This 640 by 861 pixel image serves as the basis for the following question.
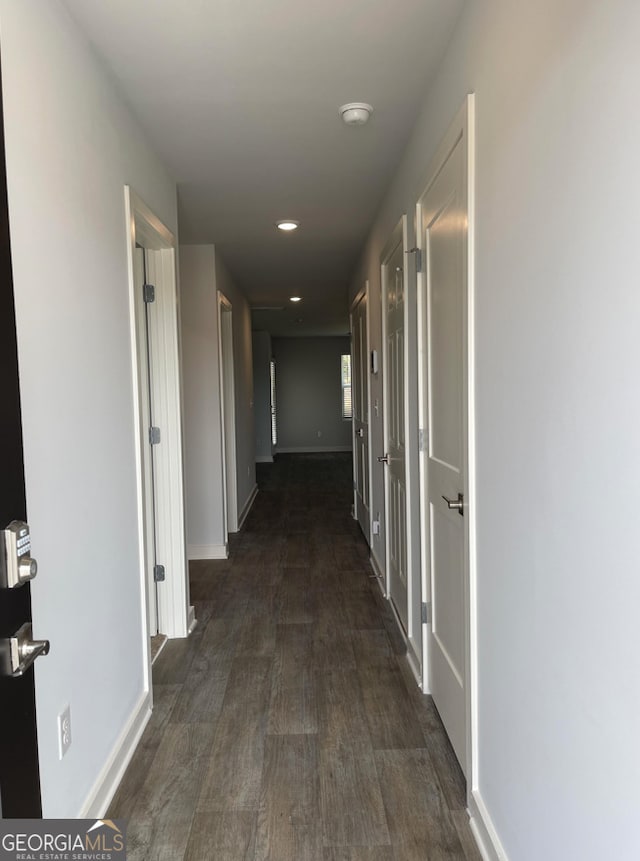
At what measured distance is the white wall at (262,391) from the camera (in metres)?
10.6

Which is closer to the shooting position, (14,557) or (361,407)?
(14,557)

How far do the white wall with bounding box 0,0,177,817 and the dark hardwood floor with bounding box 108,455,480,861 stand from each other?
0.29 meters

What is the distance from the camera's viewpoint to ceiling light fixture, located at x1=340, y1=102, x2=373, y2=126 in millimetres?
2283

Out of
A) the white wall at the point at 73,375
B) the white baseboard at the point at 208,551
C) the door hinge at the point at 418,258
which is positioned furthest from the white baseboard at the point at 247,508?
Answer: the door hinge at the point at 418,258

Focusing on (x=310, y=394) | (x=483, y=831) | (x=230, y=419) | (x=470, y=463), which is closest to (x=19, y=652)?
(x=470, y=463)

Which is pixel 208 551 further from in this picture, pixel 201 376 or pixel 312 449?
pixel 312 449

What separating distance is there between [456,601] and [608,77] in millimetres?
1620

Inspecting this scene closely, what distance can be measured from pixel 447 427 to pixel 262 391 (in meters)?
8.77

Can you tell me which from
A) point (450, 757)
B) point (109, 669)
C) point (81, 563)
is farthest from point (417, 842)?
point (81, 563)

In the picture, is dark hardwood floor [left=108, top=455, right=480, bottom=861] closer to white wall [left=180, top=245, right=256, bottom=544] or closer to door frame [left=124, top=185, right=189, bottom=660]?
door frame [left=124, top=185, right=189, bottom=660]

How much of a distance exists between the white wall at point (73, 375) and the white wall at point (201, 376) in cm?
214

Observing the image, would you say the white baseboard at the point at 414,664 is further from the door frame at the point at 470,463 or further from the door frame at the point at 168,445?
the door frame at the point at 168,445

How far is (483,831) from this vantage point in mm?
1643

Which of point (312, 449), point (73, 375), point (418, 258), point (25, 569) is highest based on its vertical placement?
point (418, 258)
